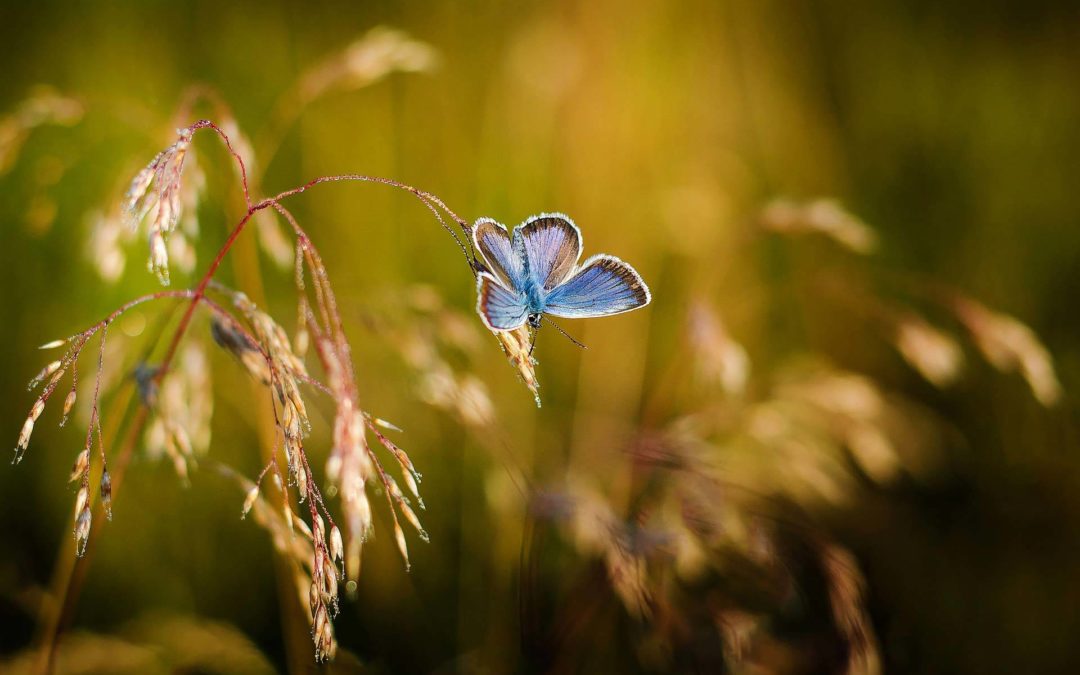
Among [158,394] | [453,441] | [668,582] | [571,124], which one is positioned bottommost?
[668,582]

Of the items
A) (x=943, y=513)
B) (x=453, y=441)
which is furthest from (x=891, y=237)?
(x=453, y=441)

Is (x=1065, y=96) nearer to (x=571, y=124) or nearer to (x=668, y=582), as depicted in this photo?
(x=571, y=124)


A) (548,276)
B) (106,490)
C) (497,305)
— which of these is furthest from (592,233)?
(106,490)

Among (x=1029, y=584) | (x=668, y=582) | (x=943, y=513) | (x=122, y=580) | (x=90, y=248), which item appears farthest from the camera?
(x=943, y=513)

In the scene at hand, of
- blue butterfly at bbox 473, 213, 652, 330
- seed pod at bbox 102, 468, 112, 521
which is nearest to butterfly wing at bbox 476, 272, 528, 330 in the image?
blue butterfly at bbox 473, 213, 652, 330

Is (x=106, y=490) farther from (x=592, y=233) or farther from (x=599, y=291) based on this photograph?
(x=592, y=233)

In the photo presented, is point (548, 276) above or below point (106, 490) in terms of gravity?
above

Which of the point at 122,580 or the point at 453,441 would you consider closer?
the point at 122,580

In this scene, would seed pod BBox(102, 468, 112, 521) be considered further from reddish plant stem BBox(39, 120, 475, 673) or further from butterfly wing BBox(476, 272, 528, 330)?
butterfly wing BBox(476, 272, 528, 330)
